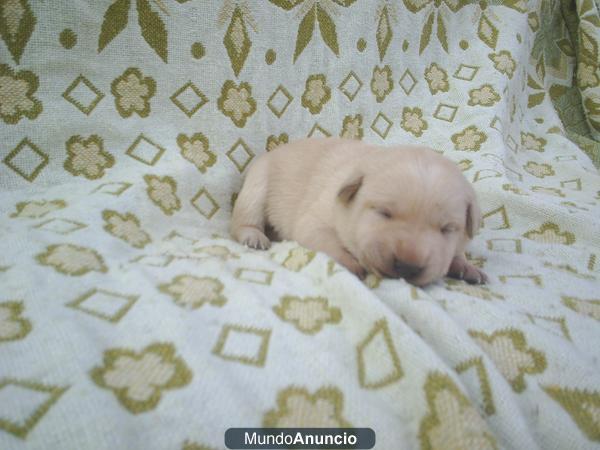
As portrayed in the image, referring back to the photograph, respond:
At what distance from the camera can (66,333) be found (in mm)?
824

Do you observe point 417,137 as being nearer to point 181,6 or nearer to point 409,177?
point 409,177

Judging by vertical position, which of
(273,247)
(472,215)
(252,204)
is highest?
(472,215)

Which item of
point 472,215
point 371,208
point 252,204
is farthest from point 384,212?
point 252,204

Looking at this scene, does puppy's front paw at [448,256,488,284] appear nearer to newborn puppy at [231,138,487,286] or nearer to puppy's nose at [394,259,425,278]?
newborn puppy at [231,138,487,286]

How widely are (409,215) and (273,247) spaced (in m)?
0.66

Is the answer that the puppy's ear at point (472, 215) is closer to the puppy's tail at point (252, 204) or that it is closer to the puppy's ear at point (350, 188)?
the puppy's ear at point (350, 188)

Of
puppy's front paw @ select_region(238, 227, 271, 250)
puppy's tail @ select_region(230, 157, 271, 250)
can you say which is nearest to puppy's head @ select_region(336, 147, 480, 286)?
puppy's front paw @ select_region(238, 227, 271, 250)

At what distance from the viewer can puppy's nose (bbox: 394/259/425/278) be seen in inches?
46.5

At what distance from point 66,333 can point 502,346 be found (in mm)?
1002

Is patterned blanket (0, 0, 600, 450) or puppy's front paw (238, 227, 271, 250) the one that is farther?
puppy's front paw (238, 227, 271, 250)

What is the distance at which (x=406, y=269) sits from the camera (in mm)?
1189

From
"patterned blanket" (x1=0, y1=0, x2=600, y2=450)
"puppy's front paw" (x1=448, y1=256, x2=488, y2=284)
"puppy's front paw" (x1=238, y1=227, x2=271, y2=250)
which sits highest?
"patterned blanket" (x1=0, y1=0, x2=600, y2=450)

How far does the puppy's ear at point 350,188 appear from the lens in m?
1.46

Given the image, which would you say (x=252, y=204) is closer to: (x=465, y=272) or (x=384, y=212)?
(x=384, y=212)
